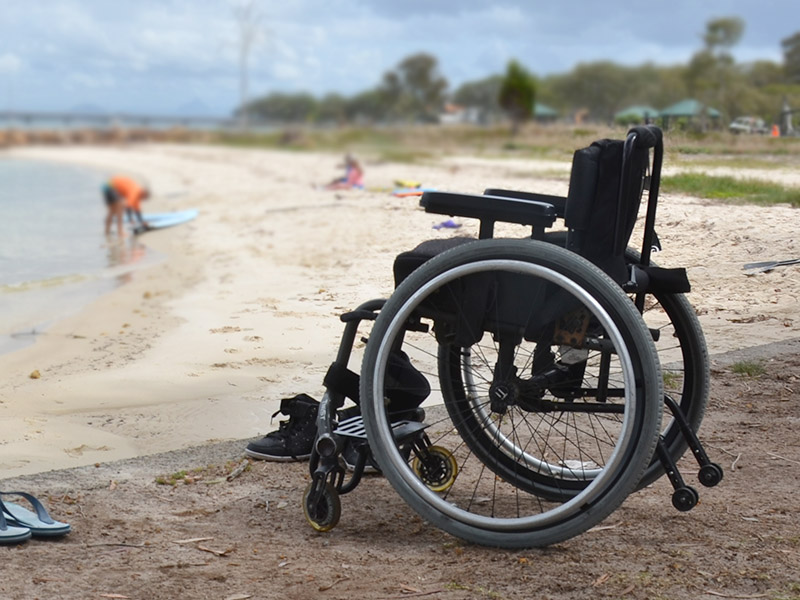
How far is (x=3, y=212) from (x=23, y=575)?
66.9ft

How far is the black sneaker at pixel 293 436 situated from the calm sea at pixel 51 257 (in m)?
4.53

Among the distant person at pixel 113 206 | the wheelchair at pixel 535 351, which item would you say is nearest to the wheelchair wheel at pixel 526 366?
the wheelchair at pixel 535 351

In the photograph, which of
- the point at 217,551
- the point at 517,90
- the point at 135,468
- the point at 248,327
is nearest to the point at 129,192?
the point at 248,327

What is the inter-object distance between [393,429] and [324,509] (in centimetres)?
34

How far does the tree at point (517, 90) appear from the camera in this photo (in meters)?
29.2

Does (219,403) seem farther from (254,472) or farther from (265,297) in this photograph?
(265,297)

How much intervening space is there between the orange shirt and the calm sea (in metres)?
0.76

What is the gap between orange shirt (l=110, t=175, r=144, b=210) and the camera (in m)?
17.5

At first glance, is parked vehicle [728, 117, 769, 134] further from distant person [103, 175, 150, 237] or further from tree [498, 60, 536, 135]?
tree [498, 60, 536, 135]

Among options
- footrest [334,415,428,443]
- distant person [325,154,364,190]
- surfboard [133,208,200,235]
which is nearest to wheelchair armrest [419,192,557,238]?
footrest [334,415,428,443]

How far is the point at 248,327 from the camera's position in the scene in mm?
6766

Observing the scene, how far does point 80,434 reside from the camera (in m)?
4.56

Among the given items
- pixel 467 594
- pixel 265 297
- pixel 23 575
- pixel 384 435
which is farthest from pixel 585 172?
pixel 265 297

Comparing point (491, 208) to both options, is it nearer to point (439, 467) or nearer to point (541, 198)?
point (541, 198)
